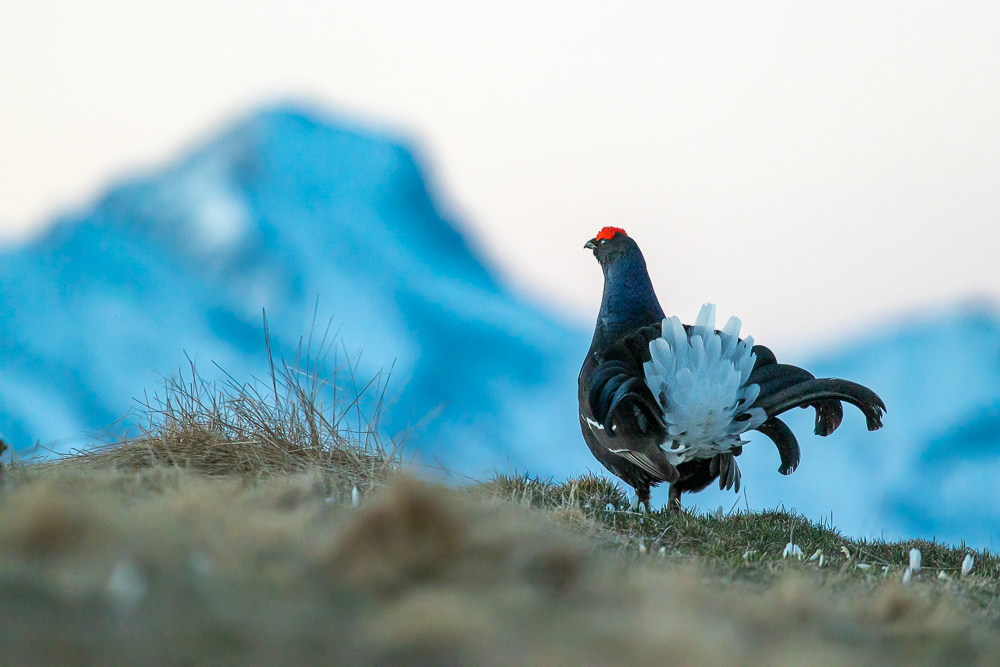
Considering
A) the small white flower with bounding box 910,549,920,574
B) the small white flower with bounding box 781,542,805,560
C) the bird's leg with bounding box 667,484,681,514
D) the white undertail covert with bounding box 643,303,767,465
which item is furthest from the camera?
the bird's leg with bounding box 667,484,681,514

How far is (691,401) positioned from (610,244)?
6.02 feet

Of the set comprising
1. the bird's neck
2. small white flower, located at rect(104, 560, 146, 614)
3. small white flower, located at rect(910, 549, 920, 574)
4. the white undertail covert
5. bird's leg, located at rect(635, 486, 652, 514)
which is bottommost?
small white flower, located at rect(104, 560, 146, 614)

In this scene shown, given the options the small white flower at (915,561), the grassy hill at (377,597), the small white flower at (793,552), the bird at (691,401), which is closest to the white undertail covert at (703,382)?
the bird at (691,401)

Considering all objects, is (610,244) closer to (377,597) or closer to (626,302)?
(626,302)

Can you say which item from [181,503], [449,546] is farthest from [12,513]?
[449,546]

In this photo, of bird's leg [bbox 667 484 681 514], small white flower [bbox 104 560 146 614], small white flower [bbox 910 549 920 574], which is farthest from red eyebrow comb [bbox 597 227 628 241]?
small white flower [bbox 104 560 146 614]

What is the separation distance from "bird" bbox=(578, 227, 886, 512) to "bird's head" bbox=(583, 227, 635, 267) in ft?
2.91

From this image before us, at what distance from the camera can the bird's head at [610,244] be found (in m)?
7.10

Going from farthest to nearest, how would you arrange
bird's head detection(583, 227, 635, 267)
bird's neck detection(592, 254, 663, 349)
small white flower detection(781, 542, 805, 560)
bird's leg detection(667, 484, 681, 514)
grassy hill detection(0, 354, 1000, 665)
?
1. bird's head detection(583, 227, 635, 267)
2. bird's neck detection(592, 254, 663, 349)
3. bird's leg detection(667, 484, 681, 514)
4. small white flower detection(781, 542, 805, 560)
5. grassy hill detection(0, 354, 1000, 665)

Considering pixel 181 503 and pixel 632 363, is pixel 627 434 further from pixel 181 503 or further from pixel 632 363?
pixel 181 503

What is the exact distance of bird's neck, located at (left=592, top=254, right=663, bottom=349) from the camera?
6.76 metres

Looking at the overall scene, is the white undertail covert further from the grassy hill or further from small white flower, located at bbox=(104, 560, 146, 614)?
small white flower, located at bbox=(104, 560, 146, 614)

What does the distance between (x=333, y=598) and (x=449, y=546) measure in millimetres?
403

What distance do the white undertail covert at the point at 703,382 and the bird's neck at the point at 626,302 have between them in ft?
1.84
